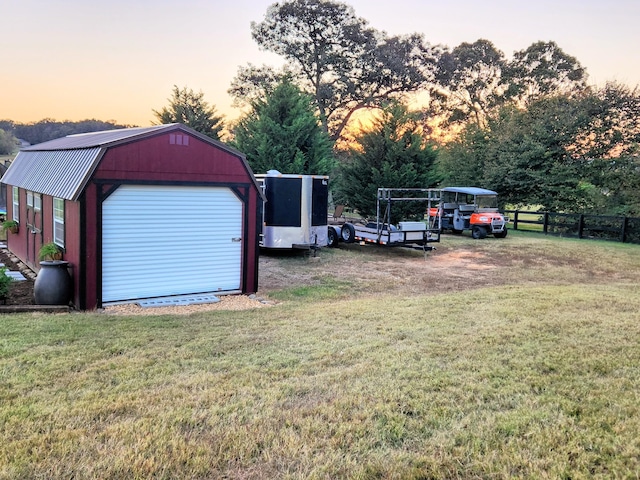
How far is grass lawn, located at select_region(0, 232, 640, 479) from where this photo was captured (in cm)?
255

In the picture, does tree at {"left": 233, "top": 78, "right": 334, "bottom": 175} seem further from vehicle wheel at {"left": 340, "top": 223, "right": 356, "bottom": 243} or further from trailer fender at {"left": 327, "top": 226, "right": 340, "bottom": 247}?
vehicle wheel at {"left": 340, "top": 223, "right": 356, "bottom": 243}

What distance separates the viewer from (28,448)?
104 inches

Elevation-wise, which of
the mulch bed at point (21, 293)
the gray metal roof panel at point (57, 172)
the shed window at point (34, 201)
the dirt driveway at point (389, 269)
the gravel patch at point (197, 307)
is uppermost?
the gray metal roof panel at point (57, 172)

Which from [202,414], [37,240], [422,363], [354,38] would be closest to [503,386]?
[422,363]

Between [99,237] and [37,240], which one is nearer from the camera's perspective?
[99,237]

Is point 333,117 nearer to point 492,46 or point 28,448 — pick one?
point 492,46

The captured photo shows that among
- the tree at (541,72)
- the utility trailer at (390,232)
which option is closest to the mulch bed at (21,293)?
the utility trailer at (390,232)

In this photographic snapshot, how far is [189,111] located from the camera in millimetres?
26219

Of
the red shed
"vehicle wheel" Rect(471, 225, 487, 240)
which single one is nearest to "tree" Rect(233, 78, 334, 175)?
"vehicle wheel" Rect(471, 225, 487, 240)

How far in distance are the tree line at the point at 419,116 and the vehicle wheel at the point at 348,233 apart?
314 cm

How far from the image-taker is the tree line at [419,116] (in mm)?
18203

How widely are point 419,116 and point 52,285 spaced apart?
24454mm

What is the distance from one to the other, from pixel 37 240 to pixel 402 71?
27.2 m

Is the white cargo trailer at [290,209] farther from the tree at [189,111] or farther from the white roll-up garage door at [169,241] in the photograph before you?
the tree at [189,111]
